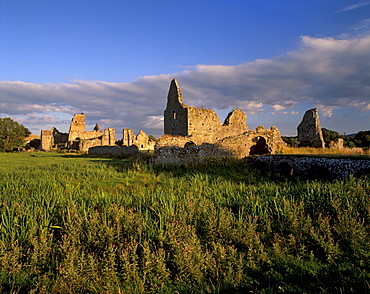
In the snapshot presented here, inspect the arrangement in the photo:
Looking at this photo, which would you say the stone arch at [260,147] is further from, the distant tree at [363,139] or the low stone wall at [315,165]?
the distant tree at [363,139]

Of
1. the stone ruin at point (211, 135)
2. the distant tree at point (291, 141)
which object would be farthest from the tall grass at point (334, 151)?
the distant tree at point (291, 141)

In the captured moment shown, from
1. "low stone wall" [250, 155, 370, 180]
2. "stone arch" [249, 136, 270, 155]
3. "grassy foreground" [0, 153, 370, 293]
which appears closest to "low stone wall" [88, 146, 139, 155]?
"stone arch" [249, 136, 270, 155]

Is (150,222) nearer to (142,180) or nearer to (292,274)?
(292,274)

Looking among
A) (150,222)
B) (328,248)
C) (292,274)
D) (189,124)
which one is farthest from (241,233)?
(189,124)

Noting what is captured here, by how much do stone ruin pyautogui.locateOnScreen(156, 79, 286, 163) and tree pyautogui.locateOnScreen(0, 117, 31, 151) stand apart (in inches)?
1648

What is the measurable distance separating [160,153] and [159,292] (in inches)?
547

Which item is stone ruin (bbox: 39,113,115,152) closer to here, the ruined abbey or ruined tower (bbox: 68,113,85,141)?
ruined tower (bbox: 68,113,85,141)

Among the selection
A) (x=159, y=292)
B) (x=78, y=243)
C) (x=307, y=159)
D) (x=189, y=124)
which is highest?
(x=189, y=124)

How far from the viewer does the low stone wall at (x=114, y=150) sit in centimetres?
3440

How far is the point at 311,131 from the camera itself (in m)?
23.5

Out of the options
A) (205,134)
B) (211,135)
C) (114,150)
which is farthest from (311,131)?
(114,150)

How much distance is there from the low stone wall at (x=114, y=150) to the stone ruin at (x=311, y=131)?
831 inches

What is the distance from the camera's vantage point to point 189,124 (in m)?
21.3

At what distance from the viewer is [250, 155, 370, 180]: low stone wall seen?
10.8 metres
